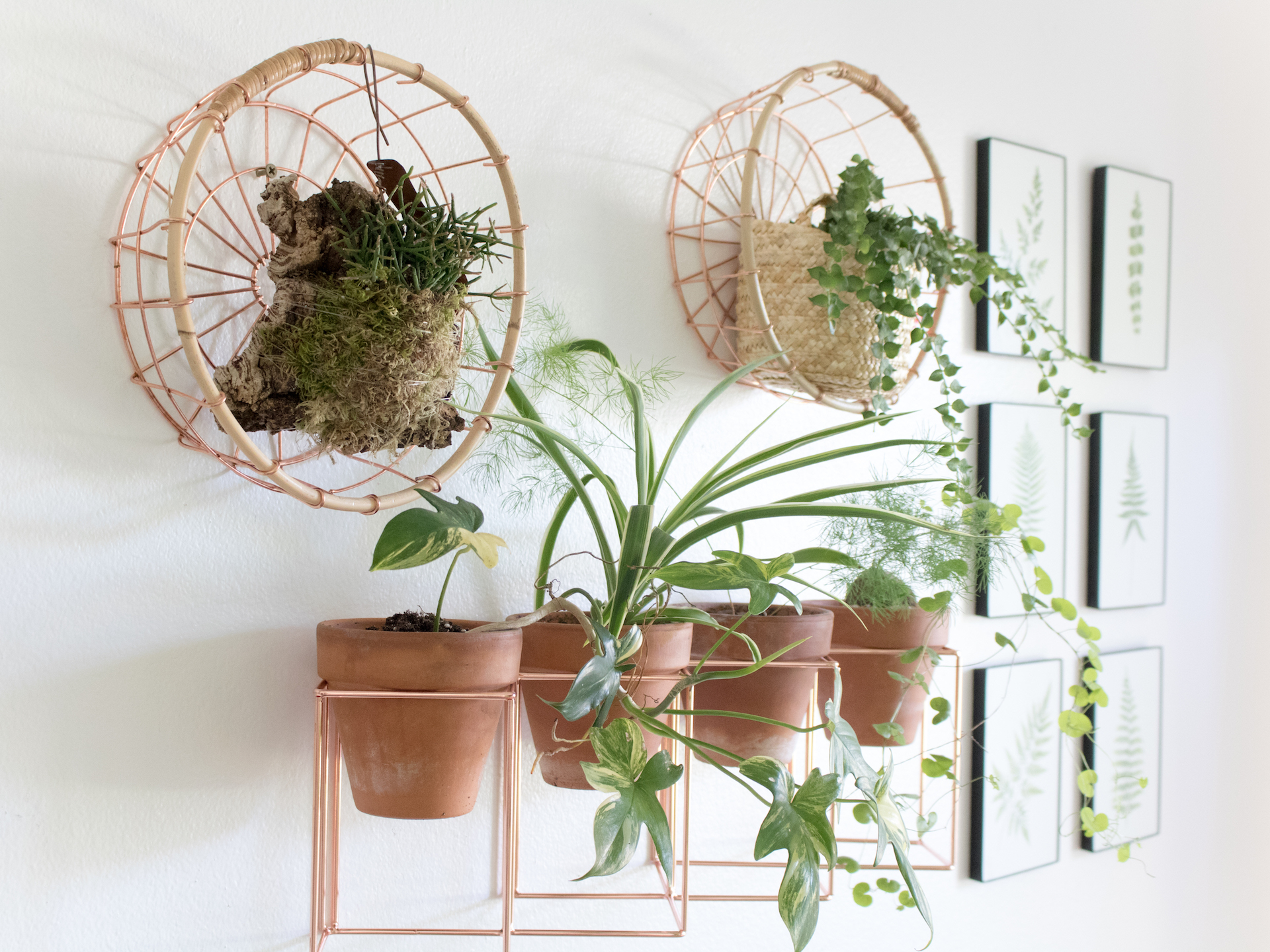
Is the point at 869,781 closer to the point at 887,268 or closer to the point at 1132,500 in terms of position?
the point at 887,268

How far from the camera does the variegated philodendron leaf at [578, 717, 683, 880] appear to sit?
0.80 metres

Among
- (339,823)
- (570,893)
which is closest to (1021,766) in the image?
(570,893)

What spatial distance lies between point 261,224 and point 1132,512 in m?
1.54

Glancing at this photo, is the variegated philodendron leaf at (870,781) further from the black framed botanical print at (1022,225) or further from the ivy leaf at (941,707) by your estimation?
the black framed botanical print at (1022,225)

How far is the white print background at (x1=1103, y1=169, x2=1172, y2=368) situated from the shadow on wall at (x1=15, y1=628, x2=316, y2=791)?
146cm

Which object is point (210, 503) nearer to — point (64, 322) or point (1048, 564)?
point (64, 322)

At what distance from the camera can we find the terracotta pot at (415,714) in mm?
900

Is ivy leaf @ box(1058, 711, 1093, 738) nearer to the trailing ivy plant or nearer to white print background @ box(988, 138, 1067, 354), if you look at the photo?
the trailing ivy plant

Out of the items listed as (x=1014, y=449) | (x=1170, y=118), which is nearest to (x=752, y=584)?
(x=1014, y=449)

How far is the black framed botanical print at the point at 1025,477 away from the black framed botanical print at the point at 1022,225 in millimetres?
120

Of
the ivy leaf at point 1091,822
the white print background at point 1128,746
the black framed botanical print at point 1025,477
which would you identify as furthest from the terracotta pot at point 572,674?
the white print background at point 1128,746

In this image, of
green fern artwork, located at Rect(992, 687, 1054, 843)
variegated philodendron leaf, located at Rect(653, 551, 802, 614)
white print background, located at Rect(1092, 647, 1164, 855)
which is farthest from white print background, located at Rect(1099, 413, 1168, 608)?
variegated philodendron leaf, located at Rect(653, 551, 802, 614)

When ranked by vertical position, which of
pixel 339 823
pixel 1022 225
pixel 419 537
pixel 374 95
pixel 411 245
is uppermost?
pixel 1022 225

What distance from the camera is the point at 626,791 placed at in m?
0.84
